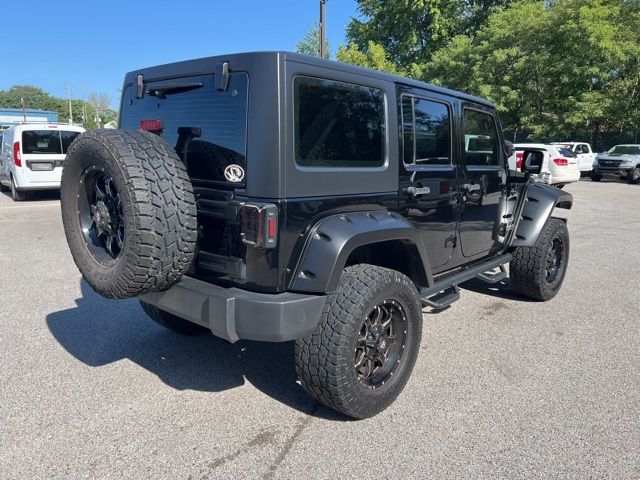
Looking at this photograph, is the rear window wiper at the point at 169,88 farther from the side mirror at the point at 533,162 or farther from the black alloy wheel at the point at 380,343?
the side mirror at the point at 533,162

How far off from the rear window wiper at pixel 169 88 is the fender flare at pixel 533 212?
10.4 ft

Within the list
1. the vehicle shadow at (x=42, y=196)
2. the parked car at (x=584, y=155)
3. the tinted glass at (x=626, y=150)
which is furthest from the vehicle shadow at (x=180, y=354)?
the tinted glass at (x=626, y=150)

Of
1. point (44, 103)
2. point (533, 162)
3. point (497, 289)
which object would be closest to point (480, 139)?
point (533, 162)

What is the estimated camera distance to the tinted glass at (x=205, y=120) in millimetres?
2480

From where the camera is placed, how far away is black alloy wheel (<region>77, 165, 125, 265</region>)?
104 inches

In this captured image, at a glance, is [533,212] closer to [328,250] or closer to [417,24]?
[328,250]

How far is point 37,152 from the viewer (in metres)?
11.1

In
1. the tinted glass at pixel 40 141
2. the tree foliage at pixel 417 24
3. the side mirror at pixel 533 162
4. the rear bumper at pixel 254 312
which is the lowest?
the rear bumper at pixel 254 312

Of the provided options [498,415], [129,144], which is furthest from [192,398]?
[498,415]

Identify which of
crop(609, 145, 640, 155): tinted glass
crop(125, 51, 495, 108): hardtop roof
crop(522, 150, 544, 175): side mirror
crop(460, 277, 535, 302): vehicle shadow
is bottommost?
crop(460, 277, 535, 302): vehicle shadow

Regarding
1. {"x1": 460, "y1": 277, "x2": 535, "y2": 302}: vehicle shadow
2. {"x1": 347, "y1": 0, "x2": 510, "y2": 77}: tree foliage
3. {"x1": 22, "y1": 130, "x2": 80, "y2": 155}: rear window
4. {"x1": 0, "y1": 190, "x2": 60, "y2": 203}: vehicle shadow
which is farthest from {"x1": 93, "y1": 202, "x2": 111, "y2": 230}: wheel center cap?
{"x1": 347, "y1": 0, "x2": 510, "y2": 77}: tree foliage

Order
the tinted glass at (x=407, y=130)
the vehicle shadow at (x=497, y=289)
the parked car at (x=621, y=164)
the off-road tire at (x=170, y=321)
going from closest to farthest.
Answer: the tinted glass at (x=407, y=130)
the off-road tire at (x=170, y=321)
the vehicle shadow at (x=497, y=289)
the parked car at (x=621, y=164)

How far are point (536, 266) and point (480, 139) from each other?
1.40m

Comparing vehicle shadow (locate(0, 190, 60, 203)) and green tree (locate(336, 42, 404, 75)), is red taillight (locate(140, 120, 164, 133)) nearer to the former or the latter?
vehicle shadow (locate(0, 190, 60, 203))
